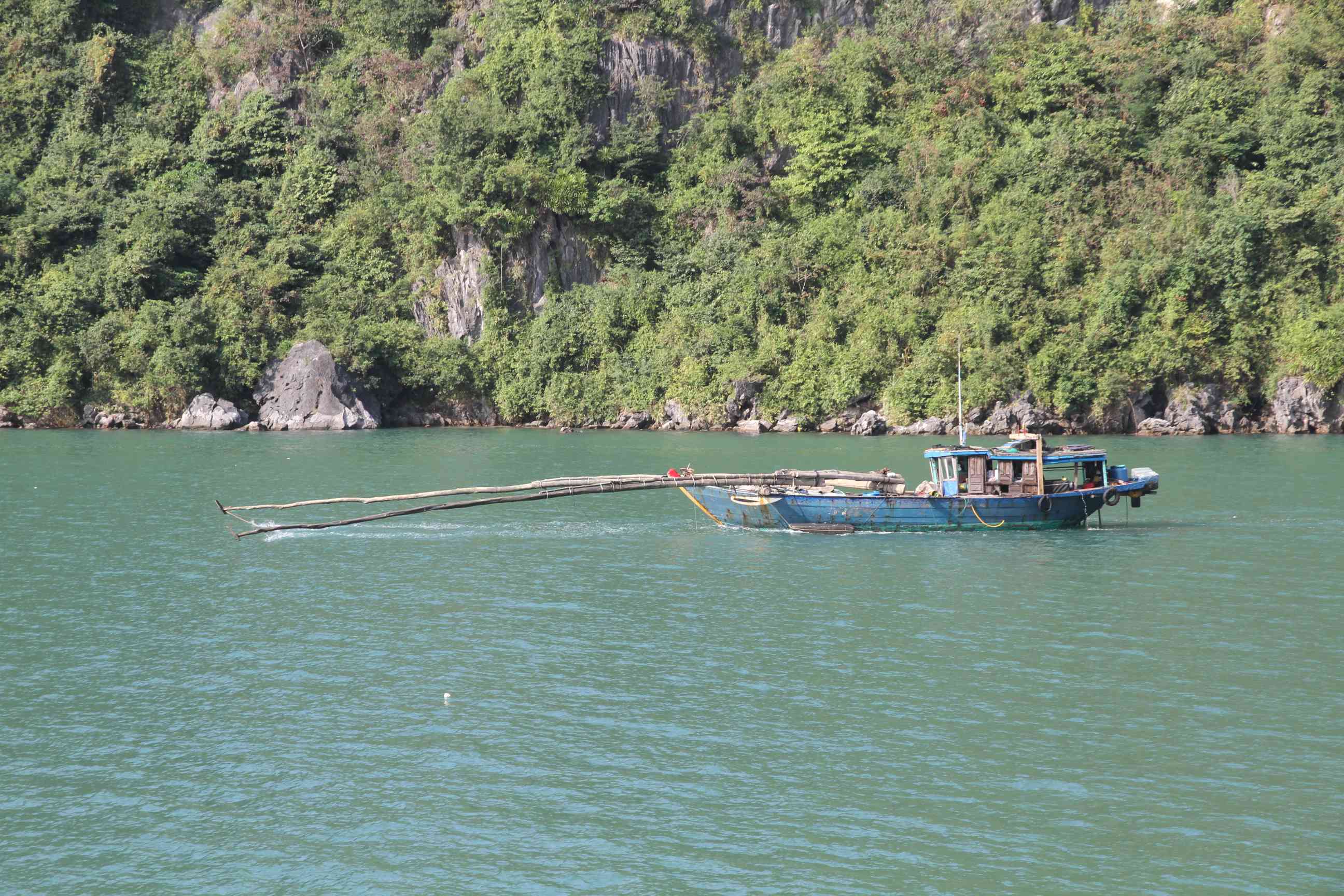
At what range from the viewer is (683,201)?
286 ft

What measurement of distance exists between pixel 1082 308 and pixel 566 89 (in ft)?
132

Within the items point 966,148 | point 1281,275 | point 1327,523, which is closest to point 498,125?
point 966,148

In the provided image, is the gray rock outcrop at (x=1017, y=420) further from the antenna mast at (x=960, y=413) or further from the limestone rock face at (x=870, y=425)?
the limestone rock face at (x=870, y=425)

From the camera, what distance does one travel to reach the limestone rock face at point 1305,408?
68.4 meters

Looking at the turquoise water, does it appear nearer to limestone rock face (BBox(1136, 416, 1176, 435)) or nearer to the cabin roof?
the cabin roof

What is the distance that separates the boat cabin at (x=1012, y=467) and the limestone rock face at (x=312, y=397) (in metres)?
50.9

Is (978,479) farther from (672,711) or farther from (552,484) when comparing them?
(672,711)

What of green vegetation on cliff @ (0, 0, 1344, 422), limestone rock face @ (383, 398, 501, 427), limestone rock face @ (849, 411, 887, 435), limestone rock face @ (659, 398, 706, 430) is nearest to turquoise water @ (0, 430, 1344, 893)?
limestone rock face @ (849, 411, 887, 435)

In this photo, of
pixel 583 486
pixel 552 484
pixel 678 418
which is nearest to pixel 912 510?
pixel 583 486

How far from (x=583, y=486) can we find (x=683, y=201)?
2214 inches

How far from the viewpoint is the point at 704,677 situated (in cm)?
2197

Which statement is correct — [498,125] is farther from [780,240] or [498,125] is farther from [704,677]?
[704,677]

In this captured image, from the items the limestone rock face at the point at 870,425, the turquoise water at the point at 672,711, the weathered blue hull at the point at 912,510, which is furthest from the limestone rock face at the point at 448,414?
the weathered blue hull at the point at 912,510

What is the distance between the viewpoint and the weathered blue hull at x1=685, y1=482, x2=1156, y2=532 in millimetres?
37375
